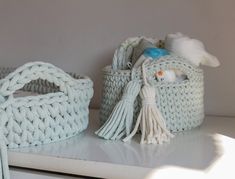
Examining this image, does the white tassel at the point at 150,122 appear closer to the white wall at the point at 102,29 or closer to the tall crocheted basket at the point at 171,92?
the tall crocheted basket at the point at 171,92

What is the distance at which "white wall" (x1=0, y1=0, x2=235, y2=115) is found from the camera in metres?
1.19

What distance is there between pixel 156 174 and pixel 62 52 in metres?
0.75

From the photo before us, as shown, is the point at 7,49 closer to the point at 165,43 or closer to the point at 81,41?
the point at 81,41

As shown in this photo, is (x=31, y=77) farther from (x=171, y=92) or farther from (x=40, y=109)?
(x=171, y=92)

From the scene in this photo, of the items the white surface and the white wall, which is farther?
the white wall

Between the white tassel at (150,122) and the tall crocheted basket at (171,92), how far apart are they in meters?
0.02

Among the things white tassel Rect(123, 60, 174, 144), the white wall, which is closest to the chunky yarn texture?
white tassel Rect(123, 60, 174, 144)

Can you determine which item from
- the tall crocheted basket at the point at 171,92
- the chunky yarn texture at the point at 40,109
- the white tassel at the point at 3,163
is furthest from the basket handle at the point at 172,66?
the white tassel at the point at 3,163

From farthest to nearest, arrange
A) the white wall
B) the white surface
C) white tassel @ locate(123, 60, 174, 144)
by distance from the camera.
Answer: the white wall
white tassel @ locate(123, 60, 174, 144)
the white surface

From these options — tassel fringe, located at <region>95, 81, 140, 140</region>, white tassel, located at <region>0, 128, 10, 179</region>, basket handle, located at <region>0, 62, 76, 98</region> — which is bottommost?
white tassel, located at <region>0, 128, 10, 179</region>

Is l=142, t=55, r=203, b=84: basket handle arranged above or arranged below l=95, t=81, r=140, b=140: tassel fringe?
above

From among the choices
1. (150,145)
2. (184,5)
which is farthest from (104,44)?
(150,145)

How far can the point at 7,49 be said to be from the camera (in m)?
1.50

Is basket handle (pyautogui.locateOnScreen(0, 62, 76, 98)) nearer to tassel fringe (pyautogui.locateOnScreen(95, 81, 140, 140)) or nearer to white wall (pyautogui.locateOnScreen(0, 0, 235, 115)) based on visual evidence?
tassel fringe (pyautogui.locateOnScreen(95, 81, 140, 140))
